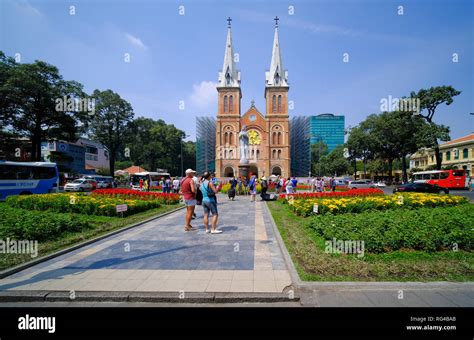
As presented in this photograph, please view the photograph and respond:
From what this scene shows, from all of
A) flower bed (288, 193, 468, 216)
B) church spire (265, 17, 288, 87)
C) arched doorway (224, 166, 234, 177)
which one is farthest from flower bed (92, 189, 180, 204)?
church spire (265, 17, 288, 87)

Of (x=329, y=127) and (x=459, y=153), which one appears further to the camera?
(x=329, y=127)

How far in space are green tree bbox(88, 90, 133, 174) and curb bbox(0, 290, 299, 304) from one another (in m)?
40.1

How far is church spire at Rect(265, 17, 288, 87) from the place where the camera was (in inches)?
2088

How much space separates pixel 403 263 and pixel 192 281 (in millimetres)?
4244

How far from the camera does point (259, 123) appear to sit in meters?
54.0

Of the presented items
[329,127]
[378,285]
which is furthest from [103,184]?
[329,127]

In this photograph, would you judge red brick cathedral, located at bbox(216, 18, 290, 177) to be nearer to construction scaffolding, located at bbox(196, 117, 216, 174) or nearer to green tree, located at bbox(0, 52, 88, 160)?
construction scaffolding, located at bbox(196, 117, 216, 174)

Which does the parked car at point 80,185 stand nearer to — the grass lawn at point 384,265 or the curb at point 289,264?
the curb at point 289,264

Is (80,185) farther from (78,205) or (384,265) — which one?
(384,265)

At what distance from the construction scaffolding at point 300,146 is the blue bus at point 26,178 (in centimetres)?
5026

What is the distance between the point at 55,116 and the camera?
2789cm
